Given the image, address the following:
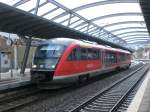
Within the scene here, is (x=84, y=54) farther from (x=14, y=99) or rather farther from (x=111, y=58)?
(x=111, y=58)

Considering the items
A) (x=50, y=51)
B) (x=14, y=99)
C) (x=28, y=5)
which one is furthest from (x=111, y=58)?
(x=14, y=99)

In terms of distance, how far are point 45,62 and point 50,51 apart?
2.27 feet

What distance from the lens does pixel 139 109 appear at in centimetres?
1031

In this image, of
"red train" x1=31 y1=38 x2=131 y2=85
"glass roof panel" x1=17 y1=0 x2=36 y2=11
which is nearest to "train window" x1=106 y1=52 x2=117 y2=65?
"glass roof panel" x1=17 y1=0 x2=36 y2=11

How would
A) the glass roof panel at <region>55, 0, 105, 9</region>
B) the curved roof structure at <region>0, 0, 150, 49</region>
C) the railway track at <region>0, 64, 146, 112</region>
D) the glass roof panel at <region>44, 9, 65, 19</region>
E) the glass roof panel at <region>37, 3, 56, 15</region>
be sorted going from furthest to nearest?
the glass roof panel at <region>44, 9, 65, 19</region> < the glass roof panel at <region>55, 0, 105, 9</region> < the glass roof panel at <region>37, 3, 56, 15</region> < the curved roof structure at <region>0, 0, 150, 49</region> < the railway track at <region>0, 64, 146, 112</region>

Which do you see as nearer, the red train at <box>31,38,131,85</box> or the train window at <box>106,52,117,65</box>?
the red train at <box>31,38,131,85</box>

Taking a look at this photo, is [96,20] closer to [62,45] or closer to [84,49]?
[84,49]

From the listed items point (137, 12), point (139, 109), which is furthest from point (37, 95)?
point (137, 12)

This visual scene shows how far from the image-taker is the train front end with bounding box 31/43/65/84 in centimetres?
1655

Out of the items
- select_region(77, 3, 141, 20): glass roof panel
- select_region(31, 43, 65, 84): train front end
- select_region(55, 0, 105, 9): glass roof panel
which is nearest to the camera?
select_region(31, 43, 65, 84): train front end

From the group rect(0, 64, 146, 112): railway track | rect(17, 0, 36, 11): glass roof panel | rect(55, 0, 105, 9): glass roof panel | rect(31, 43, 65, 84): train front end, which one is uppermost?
rect(55, 0, 105, 9): glass roof panel

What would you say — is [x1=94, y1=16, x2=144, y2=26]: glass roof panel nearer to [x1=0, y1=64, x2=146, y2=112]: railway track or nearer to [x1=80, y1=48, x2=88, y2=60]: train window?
[x1=80, y1=48, x2=88, y2=60]: train window

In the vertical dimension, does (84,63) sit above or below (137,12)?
below

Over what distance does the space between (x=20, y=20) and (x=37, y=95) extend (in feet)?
15.6
